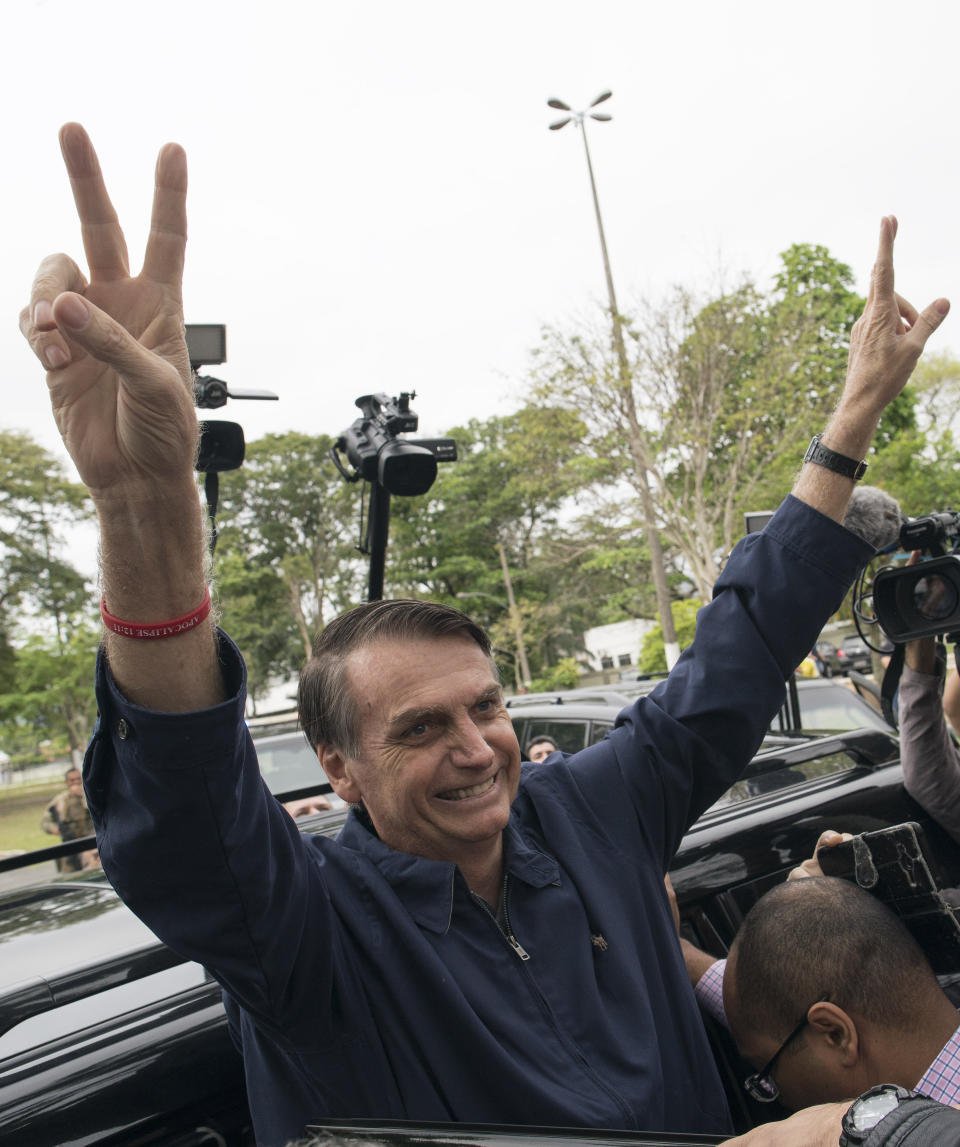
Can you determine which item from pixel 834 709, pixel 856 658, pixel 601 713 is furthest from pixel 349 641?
pixel 856 658

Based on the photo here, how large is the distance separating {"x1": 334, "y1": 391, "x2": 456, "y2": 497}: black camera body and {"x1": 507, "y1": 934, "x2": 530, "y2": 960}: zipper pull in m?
1.42

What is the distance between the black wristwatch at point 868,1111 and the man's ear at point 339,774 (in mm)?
943

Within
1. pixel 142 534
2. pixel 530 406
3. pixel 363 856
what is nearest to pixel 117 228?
pixel 142 534

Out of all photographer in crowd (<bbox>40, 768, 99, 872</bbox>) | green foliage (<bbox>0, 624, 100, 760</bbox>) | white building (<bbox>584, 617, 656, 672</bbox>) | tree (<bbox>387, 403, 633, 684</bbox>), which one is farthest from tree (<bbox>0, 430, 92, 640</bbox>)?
white building (<bbox>584, 617, 656, 672</bbox>)

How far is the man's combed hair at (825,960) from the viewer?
4.73ft

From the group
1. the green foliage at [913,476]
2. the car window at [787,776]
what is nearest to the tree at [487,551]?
the green foliage at [913,476]

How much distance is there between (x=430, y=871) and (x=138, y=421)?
0.79 m

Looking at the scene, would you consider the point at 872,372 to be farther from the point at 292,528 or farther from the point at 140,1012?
the point at 292,528

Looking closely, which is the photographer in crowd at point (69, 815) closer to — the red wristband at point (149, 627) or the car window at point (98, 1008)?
the car window at point (98, 1008)

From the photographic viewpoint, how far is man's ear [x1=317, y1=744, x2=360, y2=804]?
1.58 m

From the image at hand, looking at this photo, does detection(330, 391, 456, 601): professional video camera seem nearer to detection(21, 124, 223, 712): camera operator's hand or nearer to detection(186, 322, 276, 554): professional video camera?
detection(186, 322, 276, 554): professional video camera

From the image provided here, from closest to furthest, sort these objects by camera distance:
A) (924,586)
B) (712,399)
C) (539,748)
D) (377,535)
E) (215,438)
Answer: (924,586), (215,438), (377,535), (539,748), (712,399)

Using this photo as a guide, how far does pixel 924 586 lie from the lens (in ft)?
7.18

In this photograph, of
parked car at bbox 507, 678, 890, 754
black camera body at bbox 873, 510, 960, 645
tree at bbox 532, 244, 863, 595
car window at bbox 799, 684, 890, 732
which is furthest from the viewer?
tree at bbox 532, 244, 863, 595
